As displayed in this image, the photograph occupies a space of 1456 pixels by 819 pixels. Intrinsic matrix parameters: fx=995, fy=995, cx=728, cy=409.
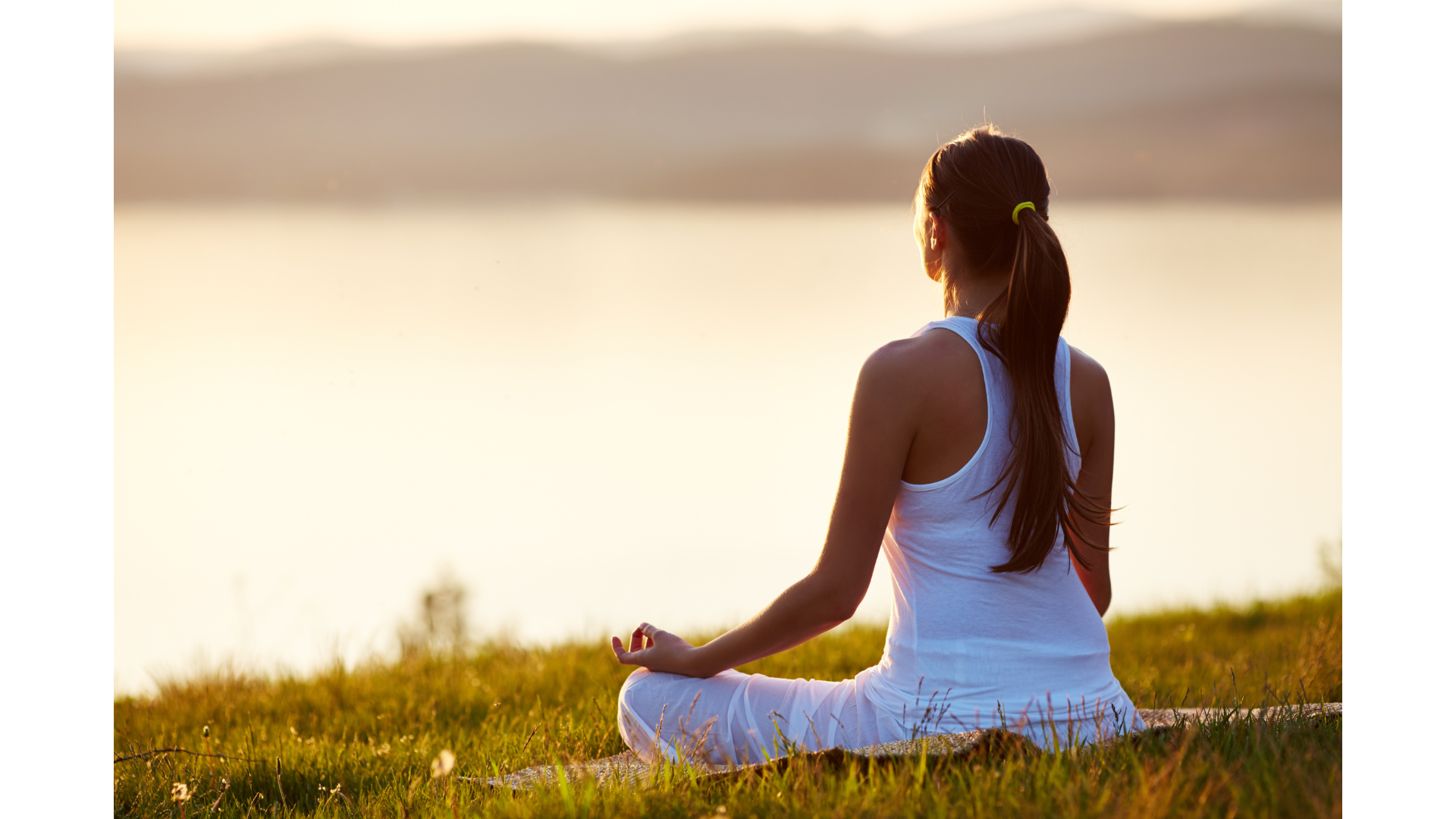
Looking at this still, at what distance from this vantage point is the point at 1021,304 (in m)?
2.17

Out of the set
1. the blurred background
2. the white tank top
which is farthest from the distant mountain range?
the white tank top

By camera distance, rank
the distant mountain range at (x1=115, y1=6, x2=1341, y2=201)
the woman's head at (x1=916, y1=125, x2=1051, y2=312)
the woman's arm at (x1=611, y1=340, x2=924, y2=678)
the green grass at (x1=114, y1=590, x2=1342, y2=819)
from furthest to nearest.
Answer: the distant mountain range at (x1=115, y1=6, x2=1341, y2=201), the woman's head at (x1=916, y1=125, x2=1051, y2=312), the woman's arm at (x1=611, y1=340, x2=924, y2=678), the green grass at (x1=114, y1=590, x2=1342, y2=819)

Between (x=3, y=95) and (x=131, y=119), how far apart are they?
2.74 feet

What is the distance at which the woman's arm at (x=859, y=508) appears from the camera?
2.12 m

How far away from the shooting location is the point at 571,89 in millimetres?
6555

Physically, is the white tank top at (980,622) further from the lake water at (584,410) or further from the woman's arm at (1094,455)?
the lake water at (584,410)

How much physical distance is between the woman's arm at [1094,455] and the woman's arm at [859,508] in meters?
0.49

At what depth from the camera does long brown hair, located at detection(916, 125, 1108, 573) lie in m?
2.14

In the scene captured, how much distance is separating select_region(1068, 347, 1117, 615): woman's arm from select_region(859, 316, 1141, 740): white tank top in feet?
0.82

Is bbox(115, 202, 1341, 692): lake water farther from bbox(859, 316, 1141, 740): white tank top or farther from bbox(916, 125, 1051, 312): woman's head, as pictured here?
bbox(859, 316, 1141, 740): white tank top

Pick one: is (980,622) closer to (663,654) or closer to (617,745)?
(663,654)

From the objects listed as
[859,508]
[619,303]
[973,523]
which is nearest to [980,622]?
[973,523]

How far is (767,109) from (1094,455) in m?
5.03
